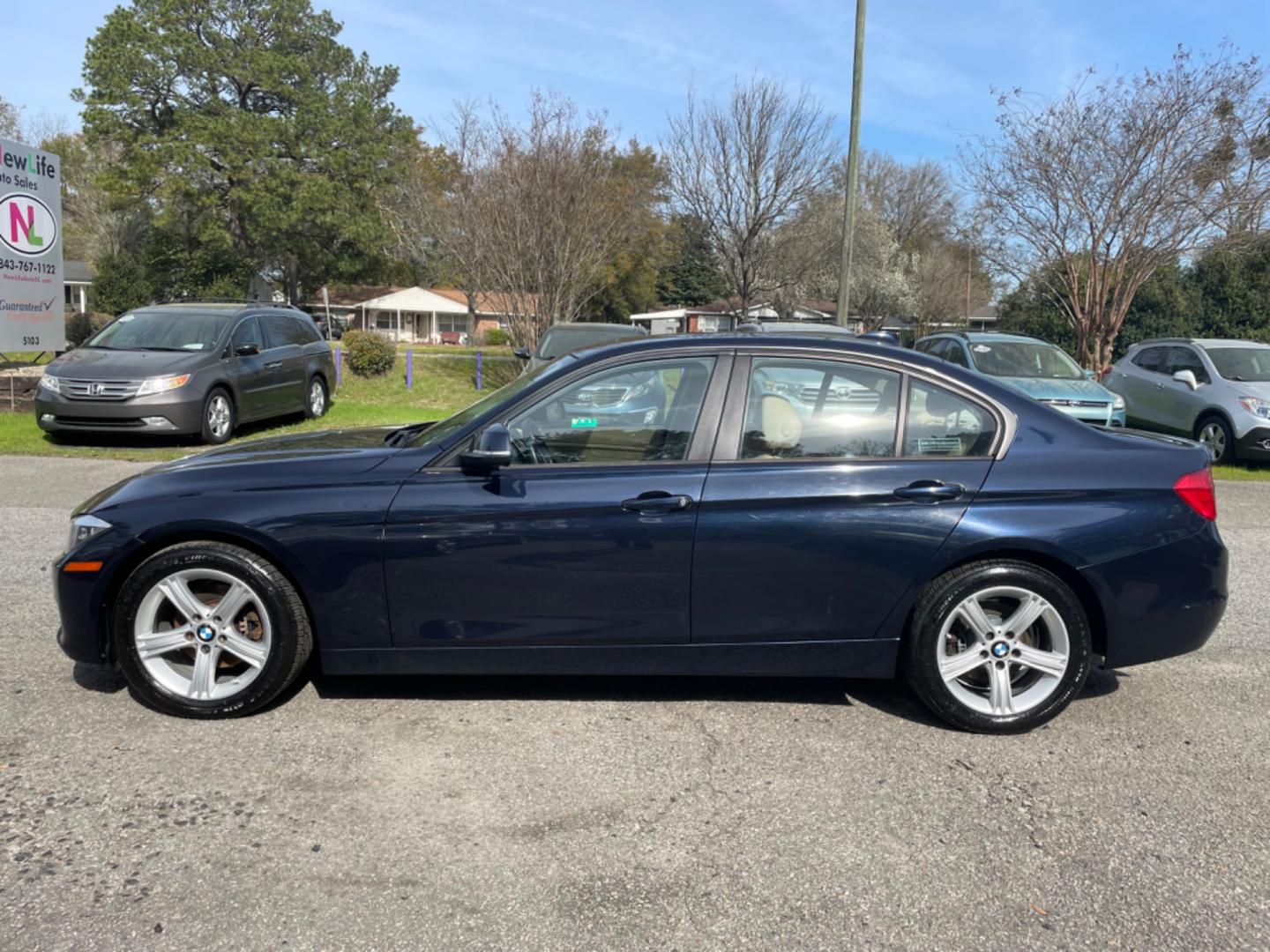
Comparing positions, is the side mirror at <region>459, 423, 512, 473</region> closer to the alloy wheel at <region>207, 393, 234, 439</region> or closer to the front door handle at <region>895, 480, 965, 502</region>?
the front door handle at <region>895, 480, 965, 502</region>

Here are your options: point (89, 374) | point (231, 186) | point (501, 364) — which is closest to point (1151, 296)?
point (501, 364)

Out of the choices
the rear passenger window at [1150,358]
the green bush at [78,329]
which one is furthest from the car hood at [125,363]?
the green bush at [78,329]

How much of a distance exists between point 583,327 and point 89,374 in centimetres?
641

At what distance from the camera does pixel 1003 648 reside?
3.74 metres

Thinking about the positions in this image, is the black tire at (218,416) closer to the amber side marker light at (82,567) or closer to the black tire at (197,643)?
the amber side marker light at (82,567)

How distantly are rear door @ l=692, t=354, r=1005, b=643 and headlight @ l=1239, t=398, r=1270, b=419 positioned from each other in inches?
387

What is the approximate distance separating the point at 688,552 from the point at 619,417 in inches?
26.4

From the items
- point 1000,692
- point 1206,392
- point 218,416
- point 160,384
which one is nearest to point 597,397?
point 1000,692

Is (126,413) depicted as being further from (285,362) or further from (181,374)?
(285,362)

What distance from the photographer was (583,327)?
45.2 ft

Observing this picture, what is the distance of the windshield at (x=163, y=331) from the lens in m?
11.4

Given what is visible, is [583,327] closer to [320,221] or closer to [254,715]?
[254,715]

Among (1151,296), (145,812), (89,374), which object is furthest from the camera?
(1151,296)

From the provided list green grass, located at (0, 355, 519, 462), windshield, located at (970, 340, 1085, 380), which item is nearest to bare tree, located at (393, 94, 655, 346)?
green grass, located at (0, 355, 519, 462)
